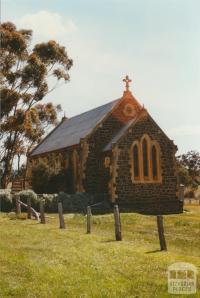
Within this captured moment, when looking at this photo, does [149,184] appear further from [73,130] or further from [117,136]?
[73,130]

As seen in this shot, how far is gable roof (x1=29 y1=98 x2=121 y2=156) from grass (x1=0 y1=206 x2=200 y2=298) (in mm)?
17475

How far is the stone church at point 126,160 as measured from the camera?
113ft

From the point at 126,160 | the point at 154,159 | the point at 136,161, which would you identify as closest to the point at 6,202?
the point at 126,160

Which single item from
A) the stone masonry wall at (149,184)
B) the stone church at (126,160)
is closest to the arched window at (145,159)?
the stone church at (126,160)

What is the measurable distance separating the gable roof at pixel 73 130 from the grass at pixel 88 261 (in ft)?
57.3

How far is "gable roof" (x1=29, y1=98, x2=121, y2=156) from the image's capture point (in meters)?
38.3

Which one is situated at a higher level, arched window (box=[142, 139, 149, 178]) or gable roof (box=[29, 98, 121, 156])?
gable roof (box=[29, 98, 121, 156])

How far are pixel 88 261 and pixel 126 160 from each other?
21861 mm

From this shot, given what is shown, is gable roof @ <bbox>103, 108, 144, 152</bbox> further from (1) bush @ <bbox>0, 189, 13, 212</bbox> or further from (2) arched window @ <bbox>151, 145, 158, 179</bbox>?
(1) bush @ <bbox>0, 189, 13, 212</bbox>

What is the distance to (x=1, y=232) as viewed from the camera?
64.5 feet

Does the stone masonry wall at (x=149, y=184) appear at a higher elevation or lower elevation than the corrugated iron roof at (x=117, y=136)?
lower

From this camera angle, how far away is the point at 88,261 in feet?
42.2

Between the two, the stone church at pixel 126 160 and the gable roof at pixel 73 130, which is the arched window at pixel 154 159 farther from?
the gable roof at pixel 73 130

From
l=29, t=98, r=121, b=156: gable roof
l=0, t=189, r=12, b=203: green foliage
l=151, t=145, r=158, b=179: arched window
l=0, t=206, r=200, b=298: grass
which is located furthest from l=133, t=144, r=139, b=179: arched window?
l=0, t=206, r=200, b=298: grass
